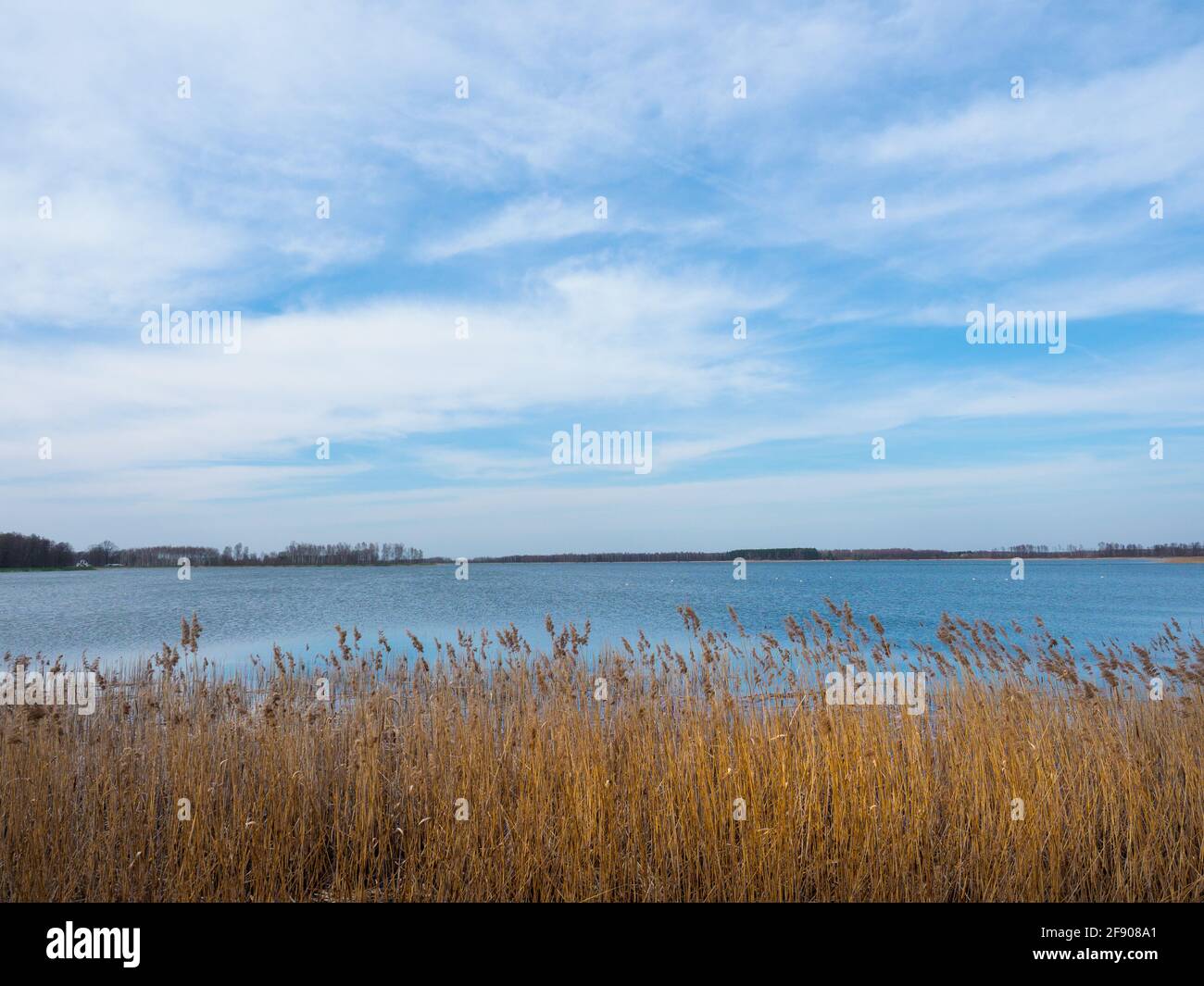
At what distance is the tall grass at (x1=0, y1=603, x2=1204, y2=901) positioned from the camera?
4.01m

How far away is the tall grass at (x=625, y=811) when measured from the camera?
401 centimetres

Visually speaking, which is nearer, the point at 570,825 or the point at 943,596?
the point at 570,825

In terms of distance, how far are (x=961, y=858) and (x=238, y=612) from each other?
94.0 ft

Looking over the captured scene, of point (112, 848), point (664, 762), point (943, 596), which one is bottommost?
point (943, 596)

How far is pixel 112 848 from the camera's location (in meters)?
4.23

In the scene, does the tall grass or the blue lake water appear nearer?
the tall grass

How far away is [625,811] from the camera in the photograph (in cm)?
435

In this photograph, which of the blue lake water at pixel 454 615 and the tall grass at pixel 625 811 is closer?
the tall grass at pixel 625 811

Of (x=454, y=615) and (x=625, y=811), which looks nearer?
(x=625, y=811)
